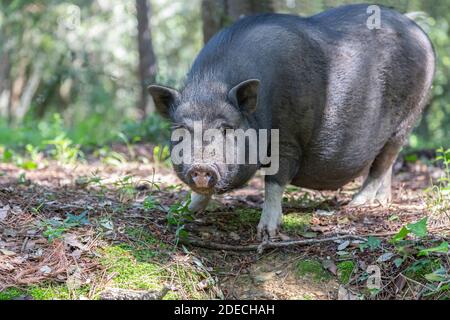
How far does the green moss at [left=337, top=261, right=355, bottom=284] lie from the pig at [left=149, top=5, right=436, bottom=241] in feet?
3.12

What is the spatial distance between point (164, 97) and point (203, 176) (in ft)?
3.12

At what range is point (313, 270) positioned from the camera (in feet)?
14.6

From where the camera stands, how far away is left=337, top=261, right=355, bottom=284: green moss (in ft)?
14.2

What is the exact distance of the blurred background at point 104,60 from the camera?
9.28 meters

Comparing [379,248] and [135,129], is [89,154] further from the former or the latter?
[379,248]

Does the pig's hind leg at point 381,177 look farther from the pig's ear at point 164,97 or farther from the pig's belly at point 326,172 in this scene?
the pig's ear at point 164,97

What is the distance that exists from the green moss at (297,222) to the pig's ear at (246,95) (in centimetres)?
119

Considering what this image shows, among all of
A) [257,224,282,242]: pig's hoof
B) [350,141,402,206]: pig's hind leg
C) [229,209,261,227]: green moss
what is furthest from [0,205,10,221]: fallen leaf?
[350,141,402,206]: pig's hind leg

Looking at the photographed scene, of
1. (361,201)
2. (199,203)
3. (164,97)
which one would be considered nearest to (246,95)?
(164,97)

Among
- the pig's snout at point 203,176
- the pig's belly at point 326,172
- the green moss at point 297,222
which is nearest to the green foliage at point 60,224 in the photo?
the pig's snout at point 203,176
